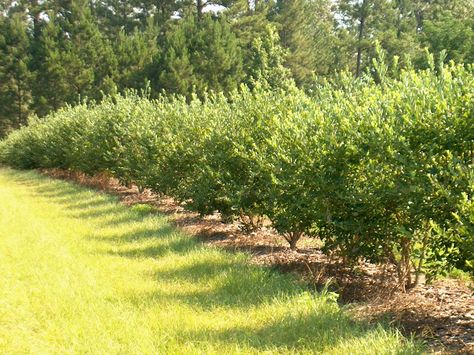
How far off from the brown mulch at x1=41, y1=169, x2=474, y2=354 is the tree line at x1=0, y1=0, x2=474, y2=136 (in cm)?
2743

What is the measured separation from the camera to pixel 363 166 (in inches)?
231

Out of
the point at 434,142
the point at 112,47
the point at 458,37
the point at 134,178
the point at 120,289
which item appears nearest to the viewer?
the point at 434,142

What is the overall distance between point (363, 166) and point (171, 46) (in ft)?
116

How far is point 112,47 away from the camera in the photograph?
43.7 m

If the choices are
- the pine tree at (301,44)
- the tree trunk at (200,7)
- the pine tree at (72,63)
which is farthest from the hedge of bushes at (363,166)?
the tree trunk at (200,7)

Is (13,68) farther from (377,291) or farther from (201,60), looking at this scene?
(377,291)

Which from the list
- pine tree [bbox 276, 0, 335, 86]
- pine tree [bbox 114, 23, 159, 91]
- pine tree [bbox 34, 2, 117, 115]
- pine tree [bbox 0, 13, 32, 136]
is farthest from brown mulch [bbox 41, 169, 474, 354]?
pine tree [bbox 0, 13, 32, 136]

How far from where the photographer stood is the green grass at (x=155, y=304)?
15.2ft

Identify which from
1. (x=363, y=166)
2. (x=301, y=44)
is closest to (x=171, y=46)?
(x=301, y=44)

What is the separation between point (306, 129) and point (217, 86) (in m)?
32.9

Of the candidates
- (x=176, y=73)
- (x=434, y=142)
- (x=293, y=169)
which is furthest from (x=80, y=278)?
(x=176, y=73)

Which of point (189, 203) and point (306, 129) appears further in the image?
point (189, 203)

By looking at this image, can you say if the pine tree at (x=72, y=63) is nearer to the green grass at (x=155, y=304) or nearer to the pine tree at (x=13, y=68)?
the pine tree at (x=13, y=68)

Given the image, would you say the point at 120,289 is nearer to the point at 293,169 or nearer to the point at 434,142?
the point at 293,169
